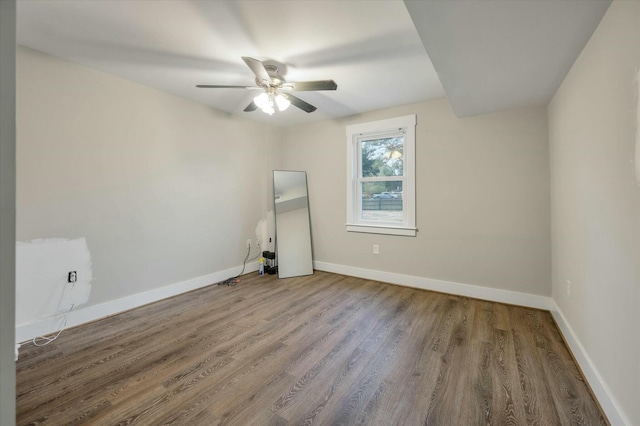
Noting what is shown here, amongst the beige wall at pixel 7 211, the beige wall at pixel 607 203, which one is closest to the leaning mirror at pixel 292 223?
the beige wall at pixel 607 203

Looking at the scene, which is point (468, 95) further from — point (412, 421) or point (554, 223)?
point (412, 421)

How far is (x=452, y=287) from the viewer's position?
310cm

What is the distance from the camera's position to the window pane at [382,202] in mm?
3557

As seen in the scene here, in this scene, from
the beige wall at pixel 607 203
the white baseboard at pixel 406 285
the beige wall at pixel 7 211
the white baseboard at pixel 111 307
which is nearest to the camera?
the beige wall at pixel 7 211

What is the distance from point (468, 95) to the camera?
7.88ft

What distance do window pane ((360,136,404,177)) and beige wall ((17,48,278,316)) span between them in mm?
1817

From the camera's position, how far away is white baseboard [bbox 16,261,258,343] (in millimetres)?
2117

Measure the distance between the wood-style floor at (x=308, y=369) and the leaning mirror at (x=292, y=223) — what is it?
4.02 ft

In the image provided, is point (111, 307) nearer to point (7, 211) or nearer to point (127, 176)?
point (127, 176)

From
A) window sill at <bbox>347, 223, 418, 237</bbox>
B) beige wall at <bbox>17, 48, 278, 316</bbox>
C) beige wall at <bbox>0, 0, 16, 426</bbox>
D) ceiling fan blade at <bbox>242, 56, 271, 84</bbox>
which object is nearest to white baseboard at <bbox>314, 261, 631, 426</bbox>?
window sill at <bbox>347, 223, 418, 237</bbox>

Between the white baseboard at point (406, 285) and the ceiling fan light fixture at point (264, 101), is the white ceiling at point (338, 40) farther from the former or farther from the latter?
the white baseboard at point (406, 285)

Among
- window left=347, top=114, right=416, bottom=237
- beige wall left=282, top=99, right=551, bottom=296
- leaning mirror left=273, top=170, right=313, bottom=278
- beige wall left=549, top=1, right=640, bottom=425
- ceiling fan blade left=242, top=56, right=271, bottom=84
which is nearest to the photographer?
beige wall left=549, top=1, right=640, bottom=425

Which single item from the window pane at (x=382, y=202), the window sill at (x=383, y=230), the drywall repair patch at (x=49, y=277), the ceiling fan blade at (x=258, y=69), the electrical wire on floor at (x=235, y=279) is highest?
the ceiling fan blade at (x=258, y=69)

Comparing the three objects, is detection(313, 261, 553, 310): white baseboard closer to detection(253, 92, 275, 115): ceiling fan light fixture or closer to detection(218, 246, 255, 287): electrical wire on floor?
detection(218, 246, 255, 287): electrical wire on floor
